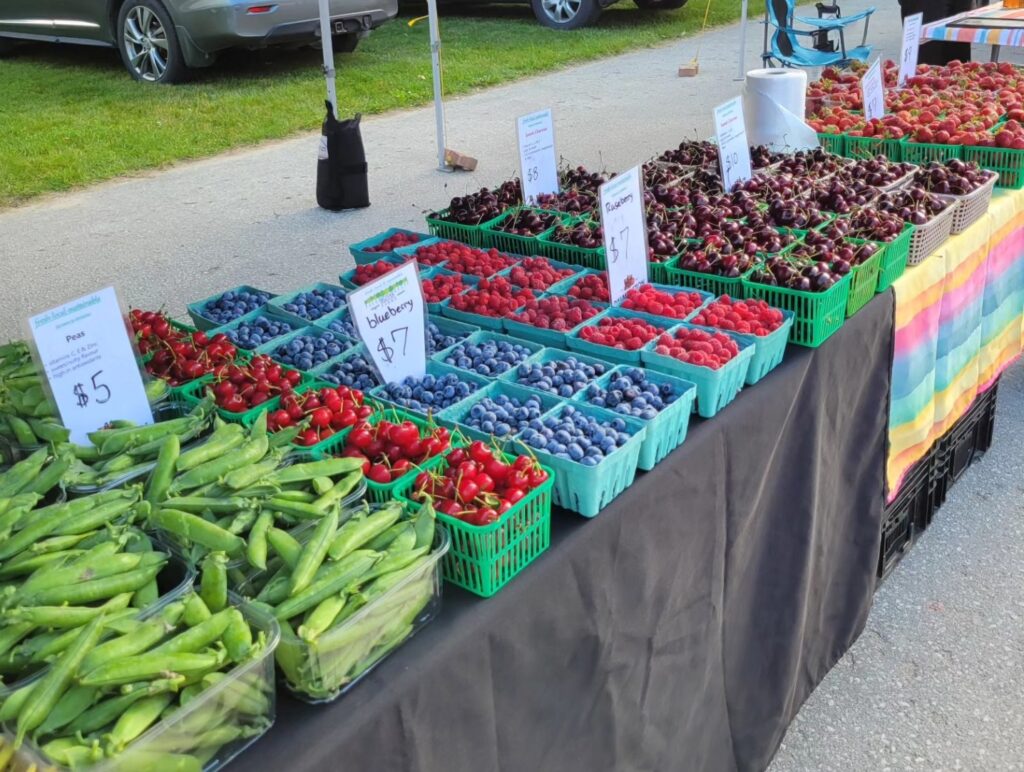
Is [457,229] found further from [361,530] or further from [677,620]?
[361,530]

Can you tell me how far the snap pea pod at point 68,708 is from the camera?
1.21 metres

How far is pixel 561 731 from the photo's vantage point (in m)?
1.78

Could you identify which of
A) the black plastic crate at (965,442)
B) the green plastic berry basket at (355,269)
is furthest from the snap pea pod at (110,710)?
the black plastic crate at (965,442)

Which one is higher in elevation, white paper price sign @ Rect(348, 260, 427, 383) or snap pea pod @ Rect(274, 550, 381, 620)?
white paper price sign @ Rect(348, 260, 427, 383)

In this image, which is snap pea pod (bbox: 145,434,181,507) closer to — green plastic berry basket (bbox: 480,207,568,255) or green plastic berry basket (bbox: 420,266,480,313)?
green plastic berry basket (bbox: 420,266,480,313)

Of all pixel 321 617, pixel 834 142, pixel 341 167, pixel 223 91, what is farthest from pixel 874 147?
pixel 223 91

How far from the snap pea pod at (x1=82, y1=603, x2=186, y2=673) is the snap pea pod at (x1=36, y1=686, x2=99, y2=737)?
3 centimetres

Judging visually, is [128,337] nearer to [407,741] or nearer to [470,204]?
[407,741]

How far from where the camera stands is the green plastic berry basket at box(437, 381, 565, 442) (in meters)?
1.93

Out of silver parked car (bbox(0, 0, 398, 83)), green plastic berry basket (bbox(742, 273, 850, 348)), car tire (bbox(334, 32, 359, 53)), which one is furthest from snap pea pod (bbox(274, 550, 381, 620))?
car tire (bbox(334, 32, 359, 53))

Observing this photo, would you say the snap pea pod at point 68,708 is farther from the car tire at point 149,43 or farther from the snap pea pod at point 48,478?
the car tire at point 149,43

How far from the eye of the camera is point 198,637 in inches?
51.6

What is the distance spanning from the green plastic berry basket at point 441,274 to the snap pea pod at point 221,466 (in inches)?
36.8

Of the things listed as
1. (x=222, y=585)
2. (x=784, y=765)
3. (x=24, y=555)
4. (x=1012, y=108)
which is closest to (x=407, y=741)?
(x=222, y=585)
